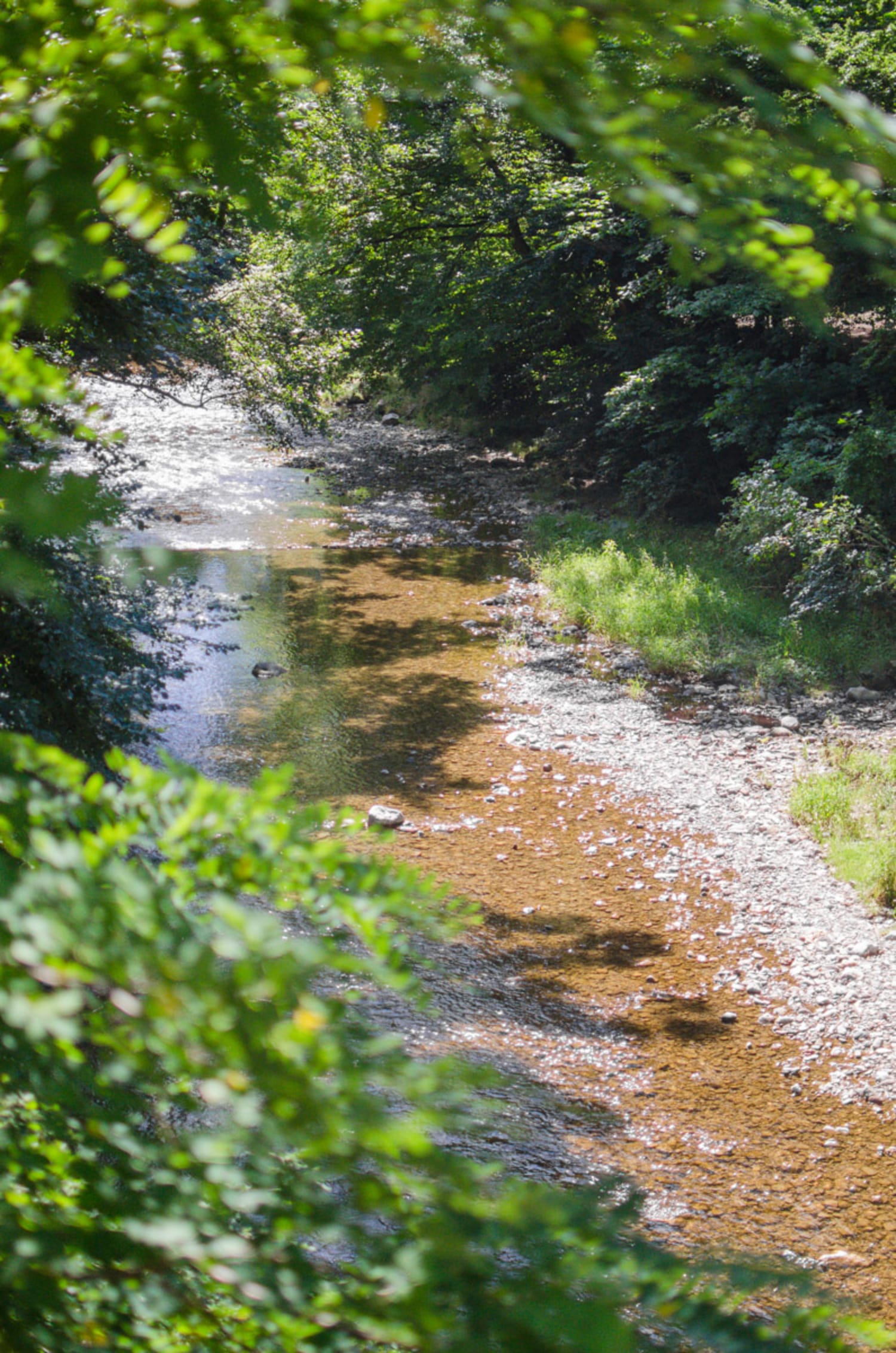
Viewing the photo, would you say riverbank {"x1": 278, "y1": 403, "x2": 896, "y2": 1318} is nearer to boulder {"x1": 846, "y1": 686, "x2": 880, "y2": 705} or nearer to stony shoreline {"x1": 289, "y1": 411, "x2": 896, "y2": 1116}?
stony shoreline {"x1": 289, "y1": 411, "x2": 896, "y2": 1116}

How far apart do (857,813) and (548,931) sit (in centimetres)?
229

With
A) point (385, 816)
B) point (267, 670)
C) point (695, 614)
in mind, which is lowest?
point (267, 670)

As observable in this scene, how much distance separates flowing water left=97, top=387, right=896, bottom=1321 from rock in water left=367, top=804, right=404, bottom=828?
107mm

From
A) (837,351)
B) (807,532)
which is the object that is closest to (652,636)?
(807,532)

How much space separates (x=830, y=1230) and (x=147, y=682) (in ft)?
12.4

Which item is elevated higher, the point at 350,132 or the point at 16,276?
the point at 350,132

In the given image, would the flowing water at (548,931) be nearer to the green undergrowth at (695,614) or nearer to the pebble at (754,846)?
the pebble at (754,846)

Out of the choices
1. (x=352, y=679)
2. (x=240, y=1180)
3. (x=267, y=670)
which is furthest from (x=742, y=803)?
(x=240, y=1180)

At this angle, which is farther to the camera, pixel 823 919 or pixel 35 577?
pixel 823 919

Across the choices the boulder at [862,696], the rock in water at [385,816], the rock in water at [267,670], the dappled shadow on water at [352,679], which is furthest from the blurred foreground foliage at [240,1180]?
the rock in water at [267,670]

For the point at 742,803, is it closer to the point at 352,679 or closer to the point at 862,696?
the point at 862,696

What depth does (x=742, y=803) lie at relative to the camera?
7133 millimetres

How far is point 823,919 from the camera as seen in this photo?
5.82 meters

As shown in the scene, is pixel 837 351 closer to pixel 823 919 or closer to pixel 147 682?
pixel 823 919
